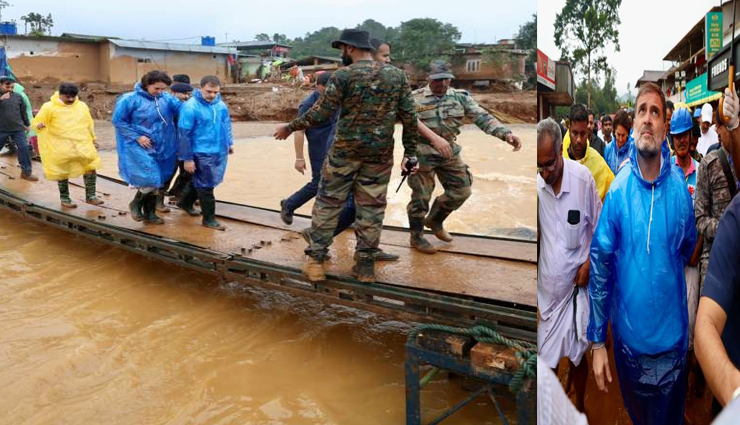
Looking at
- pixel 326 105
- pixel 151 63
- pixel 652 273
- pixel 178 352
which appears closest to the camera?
pixel 652 273

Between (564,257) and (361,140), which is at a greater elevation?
(361,140)

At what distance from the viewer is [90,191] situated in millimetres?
6395

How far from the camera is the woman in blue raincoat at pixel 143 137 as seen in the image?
5.42 m

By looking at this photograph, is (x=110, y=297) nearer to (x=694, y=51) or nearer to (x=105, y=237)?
(x=105, y=237)

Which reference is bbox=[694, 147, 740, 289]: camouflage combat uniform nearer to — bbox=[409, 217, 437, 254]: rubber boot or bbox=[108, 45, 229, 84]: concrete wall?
bbox=[409, 217, 437, 254]: rubber boot

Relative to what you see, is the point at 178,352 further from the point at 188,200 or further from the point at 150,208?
the point at 188,200

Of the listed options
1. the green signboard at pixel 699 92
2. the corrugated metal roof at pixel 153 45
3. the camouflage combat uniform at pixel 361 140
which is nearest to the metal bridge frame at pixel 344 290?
the camouflage combat uniform at pixel 361 140

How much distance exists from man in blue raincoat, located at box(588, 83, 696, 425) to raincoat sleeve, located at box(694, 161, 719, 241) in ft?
0.11

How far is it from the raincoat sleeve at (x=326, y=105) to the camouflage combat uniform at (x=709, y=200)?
7.91 ft

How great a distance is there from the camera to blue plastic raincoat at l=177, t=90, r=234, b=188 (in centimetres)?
511

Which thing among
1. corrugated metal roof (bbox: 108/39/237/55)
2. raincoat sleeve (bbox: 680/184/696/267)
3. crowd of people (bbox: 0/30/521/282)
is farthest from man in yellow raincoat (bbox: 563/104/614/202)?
corrugated metal roof (bbox: 108/39/237/55)

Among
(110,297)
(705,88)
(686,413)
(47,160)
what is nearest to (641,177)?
(705,88)

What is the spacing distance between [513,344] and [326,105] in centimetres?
157

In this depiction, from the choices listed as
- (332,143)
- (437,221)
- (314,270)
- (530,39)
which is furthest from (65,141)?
Result: (530,39)
